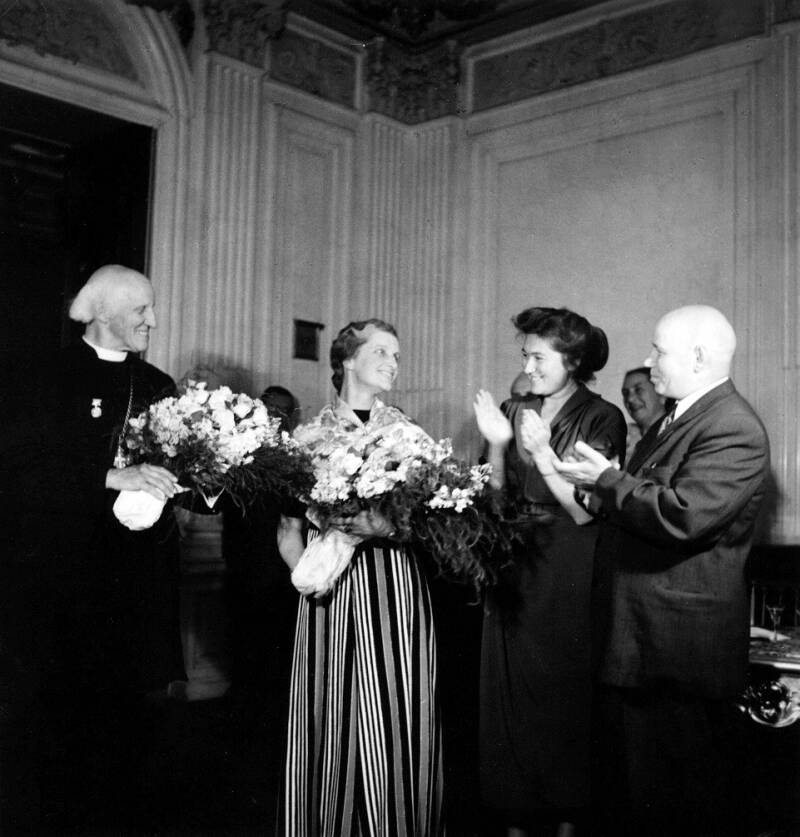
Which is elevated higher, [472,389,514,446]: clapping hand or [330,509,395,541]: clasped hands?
[472,389,514,446]: clapping hand

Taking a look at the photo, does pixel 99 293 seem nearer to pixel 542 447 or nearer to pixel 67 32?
pixel 542 447

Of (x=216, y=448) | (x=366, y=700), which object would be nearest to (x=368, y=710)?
(x=366, y=700)

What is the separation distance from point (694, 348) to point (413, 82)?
17.9 feet

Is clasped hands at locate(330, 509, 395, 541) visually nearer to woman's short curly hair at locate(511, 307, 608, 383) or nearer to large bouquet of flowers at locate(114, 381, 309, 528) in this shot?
large bouquet of flowers at locate(114, 381, 309, 528)

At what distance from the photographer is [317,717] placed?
2.99 m

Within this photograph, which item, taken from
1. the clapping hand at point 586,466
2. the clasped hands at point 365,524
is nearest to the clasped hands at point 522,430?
the clapping hand at point 586,466

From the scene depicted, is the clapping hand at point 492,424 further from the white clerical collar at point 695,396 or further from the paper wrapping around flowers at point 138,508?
the paper wrapping around flowers at point 138,508

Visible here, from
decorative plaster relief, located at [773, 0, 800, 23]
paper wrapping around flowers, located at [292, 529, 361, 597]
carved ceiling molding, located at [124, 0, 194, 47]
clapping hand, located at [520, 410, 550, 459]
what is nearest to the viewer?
paper wrapping around flowers, located at [292, 529, 361, 597]

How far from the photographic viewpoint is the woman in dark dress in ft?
10.6

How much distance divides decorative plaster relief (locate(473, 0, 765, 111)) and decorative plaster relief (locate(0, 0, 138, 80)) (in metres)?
2.73

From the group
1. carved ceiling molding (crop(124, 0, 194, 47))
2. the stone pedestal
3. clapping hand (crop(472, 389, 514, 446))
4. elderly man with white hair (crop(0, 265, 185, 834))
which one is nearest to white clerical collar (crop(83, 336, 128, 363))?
elderly man with white hair (crop(0, 265, 185, 834))

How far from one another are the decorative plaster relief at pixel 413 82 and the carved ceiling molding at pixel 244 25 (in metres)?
0.96

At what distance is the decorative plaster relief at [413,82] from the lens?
24.7 ft

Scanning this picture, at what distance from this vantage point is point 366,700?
114 inches
